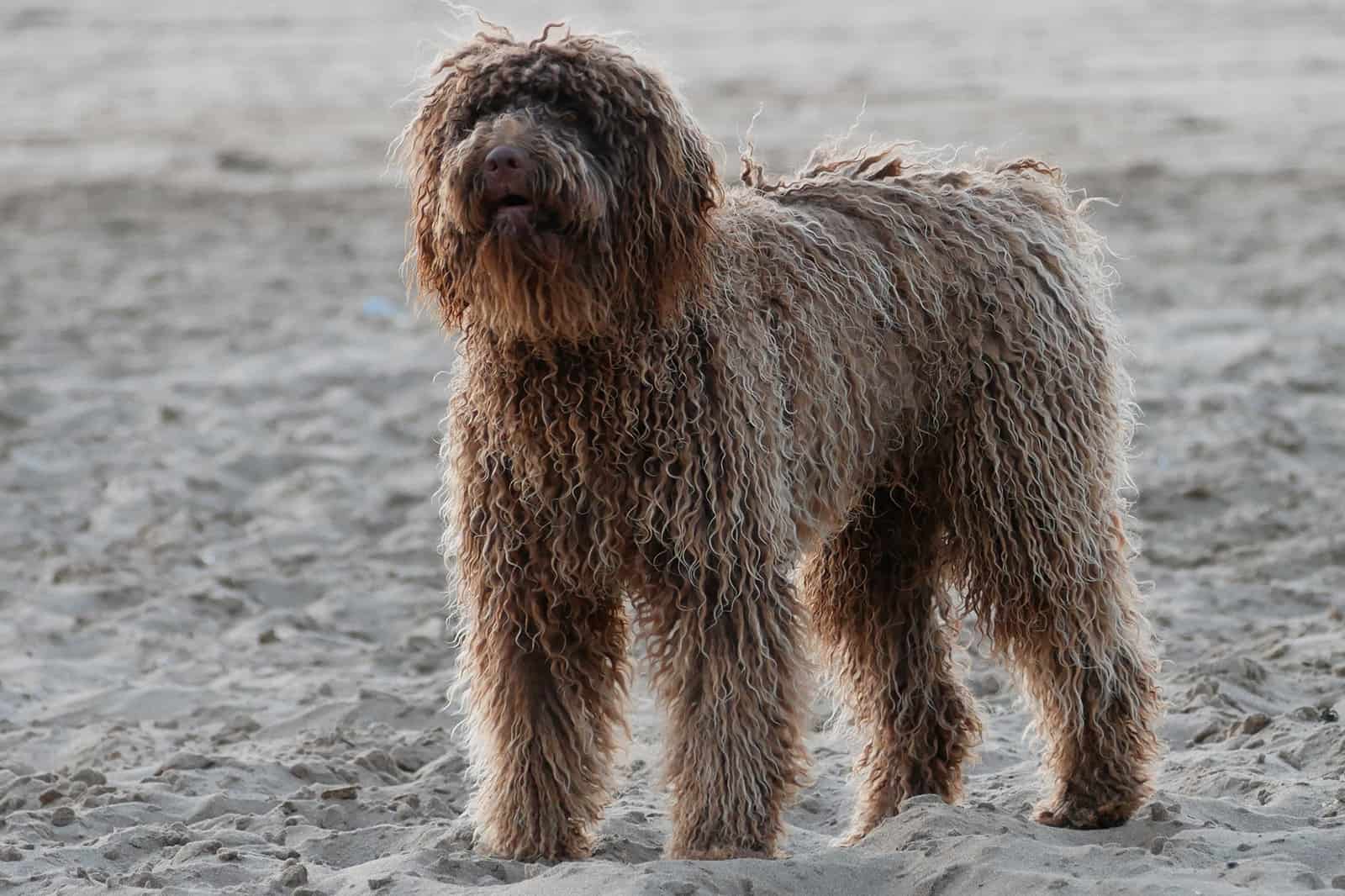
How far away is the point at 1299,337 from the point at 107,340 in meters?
8.75

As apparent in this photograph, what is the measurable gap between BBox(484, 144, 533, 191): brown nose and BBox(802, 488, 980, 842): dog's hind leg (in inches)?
78.3

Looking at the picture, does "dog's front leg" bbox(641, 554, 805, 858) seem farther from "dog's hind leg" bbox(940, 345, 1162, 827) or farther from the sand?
"dog's hind leg" bbox(940, 345, 1162, 827)

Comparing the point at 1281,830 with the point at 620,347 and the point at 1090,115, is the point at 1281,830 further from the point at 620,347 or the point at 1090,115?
the point at 1090,115

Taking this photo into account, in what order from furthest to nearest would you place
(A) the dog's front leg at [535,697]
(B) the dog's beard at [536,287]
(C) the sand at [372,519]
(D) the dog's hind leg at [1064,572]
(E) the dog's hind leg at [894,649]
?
(E) the dog's hind leg at [894,649], (D) the dog's hind leg at [1064,572], (C) the sand at [372,519], (A) the dog's front leg at [535,697], (B) the dog's beard at [536,287]

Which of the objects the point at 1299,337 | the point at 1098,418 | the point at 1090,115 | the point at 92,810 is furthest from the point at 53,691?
the point at 1090,115

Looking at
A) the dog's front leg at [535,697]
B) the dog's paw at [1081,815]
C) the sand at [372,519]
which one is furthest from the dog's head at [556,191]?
the dog's paw at [1081,815]

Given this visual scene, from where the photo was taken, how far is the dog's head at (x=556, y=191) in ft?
15.9

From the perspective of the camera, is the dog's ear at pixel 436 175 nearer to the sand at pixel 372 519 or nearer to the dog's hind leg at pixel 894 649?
the sand at pixel 372 519

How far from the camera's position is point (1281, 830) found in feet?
18.3

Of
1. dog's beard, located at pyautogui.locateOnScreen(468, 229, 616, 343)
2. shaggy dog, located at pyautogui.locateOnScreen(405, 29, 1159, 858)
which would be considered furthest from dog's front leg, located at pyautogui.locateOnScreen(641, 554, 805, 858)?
dog's beard, located at pyautogui.locateOnScreen(468, 229, 616, 343)

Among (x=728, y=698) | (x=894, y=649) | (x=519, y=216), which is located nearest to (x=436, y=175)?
(x=519, y=216)

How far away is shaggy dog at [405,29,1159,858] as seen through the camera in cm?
503

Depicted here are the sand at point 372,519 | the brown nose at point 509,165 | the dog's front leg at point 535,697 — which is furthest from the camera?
the sand at point 372,519

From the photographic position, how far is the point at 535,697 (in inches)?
220
